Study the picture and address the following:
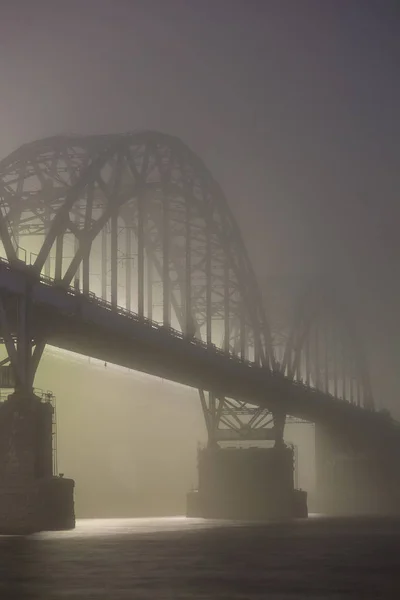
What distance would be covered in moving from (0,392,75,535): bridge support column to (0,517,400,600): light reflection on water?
9.44ft

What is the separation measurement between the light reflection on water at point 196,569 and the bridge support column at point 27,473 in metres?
2.88

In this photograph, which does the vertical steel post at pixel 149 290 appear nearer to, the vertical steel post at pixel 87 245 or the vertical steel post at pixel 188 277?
the vertical steel post at pixel 188 277

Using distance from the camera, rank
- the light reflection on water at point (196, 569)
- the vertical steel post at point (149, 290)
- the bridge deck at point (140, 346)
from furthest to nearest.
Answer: the vertical steel post at point (149, 290) → the bridge deck at point (140, 346) → the light reflection on water at point (196, 569)

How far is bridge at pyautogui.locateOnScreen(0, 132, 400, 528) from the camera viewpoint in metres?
71.5

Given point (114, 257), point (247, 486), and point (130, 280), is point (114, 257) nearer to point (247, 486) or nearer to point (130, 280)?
point (130, 280)

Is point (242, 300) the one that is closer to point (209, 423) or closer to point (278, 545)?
point (209, 423)

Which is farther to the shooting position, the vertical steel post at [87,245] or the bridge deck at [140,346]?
the vertical steel post at [87,245]

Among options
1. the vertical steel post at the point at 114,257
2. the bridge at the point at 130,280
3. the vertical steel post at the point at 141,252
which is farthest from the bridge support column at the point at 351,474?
the vertical steel post at the point at 114,257

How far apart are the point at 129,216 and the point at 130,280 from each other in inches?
420

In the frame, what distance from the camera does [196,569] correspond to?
135 ft

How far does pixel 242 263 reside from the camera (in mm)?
130750

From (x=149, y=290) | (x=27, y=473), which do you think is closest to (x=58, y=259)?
(x=27, y=473)

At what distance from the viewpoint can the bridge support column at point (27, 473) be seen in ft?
214

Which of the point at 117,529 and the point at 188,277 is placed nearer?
the point at 117,529
